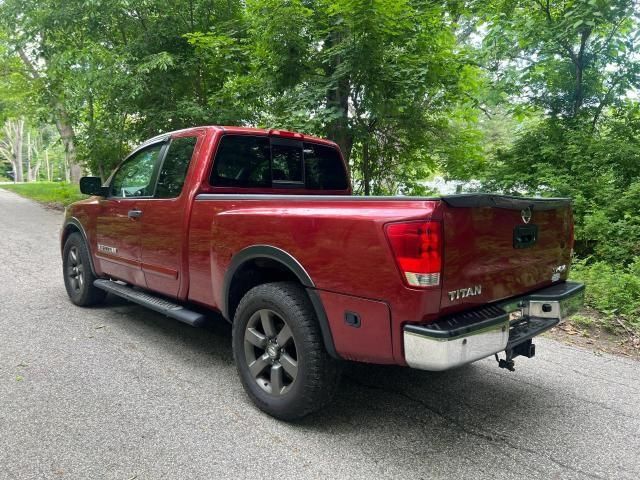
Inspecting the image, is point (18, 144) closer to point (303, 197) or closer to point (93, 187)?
point (93, 187)

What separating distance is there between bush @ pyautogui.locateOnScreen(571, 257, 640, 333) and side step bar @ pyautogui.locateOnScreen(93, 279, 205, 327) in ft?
13.6

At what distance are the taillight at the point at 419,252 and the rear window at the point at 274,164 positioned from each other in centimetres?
192

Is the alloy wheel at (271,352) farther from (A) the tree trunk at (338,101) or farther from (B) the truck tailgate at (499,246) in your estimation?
(A) the tree trunk at (338,101)

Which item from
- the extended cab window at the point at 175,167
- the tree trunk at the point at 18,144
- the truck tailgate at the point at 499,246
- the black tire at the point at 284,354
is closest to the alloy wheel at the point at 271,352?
the black tire at the point at 284,354

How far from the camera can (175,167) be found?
395cm

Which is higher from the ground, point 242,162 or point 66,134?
point 66,134

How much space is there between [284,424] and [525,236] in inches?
73.6

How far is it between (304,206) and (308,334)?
0.75 meters

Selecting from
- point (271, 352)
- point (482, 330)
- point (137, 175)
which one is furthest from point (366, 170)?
point (482, 330)

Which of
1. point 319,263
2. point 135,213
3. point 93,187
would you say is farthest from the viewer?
point 93,187

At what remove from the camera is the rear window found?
147 inches

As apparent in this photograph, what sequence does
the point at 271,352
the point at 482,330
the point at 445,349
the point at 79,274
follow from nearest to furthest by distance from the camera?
the point at 445,349 → the point at 482,330 → the point at 271,352 → the point at 79,274

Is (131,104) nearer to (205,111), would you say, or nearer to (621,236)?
(205,111)

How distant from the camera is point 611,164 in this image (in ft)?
23.0
